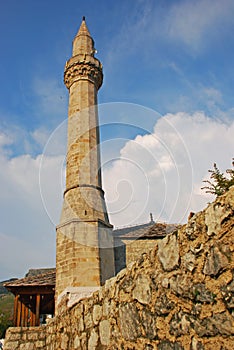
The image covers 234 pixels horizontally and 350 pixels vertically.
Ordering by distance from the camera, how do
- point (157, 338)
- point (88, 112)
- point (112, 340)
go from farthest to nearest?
1. point (88, 112)
2. point (112, 340)
3. point (157, 338)

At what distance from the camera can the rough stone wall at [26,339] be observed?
5227 mm

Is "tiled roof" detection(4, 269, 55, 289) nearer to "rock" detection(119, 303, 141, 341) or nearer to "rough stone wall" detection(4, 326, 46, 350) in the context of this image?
"rough stone wall" detection(4, 326, 46, 350)

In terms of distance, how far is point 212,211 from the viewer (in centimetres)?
169

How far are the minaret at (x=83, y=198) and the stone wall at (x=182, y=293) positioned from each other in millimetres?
7326

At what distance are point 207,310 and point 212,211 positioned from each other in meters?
0.49

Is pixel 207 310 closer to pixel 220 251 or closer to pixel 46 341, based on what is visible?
pixel 220 251

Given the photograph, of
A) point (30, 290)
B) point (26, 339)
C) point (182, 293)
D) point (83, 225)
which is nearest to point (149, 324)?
point (182, 293)

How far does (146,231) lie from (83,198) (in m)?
5.20

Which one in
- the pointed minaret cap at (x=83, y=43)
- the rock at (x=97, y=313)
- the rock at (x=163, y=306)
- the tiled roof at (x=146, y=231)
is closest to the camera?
the rock at (x=163, y=306)

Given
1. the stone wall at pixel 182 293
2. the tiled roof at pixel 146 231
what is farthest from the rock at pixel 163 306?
the tiled roof at pixel 146 231

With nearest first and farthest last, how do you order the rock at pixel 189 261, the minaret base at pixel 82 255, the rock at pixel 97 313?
the rock at pixel 189 261 → the rock at pixel 97 313 → the minaret base at pixel 82 255

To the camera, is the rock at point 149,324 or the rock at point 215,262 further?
the rock at point 149,324

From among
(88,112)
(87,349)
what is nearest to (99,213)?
(88,112)

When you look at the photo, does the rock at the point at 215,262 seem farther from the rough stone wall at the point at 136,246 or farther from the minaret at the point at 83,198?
the rough stone wall at the point at 136,246
